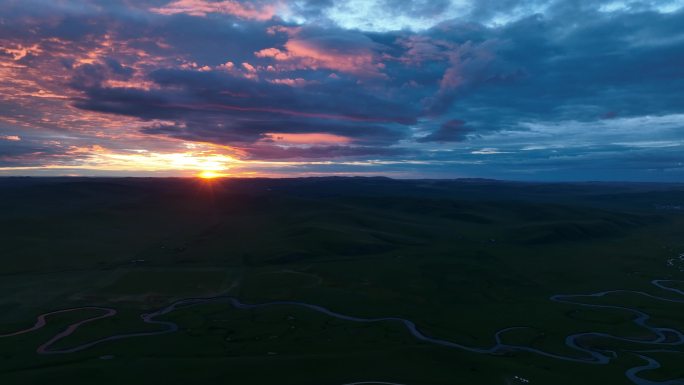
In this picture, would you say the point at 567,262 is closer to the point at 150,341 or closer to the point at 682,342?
the point at 682,342

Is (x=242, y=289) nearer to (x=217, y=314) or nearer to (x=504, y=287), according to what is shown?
(x=217, y=314)

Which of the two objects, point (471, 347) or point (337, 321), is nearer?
point (471, 347)

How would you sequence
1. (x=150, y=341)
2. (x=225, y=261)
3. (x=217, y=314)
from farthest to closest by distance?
(x=225, y=261)
(x=217, y=314)
(x=150, y=341)

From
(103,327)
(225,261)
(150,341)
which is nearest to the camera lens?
(150,341)

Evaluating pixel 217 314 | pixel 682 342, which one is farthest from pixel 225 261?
pixel 682 342

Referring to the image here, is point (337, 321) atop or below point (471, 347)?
atop

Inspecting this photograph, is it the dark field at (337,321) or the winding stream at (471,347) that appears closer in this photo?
the dark field at (337,321)

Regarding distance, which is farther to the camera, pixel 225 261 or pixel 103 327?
pixel 225 261

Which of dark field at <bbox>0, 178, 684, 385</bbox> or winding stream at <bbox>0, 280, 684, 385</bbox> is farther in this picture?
winding stream at <bbox>0, 280, 684, 385</bbox>

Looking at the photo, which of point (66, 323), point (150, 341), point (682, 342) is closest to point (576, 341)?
point (682, 342)
